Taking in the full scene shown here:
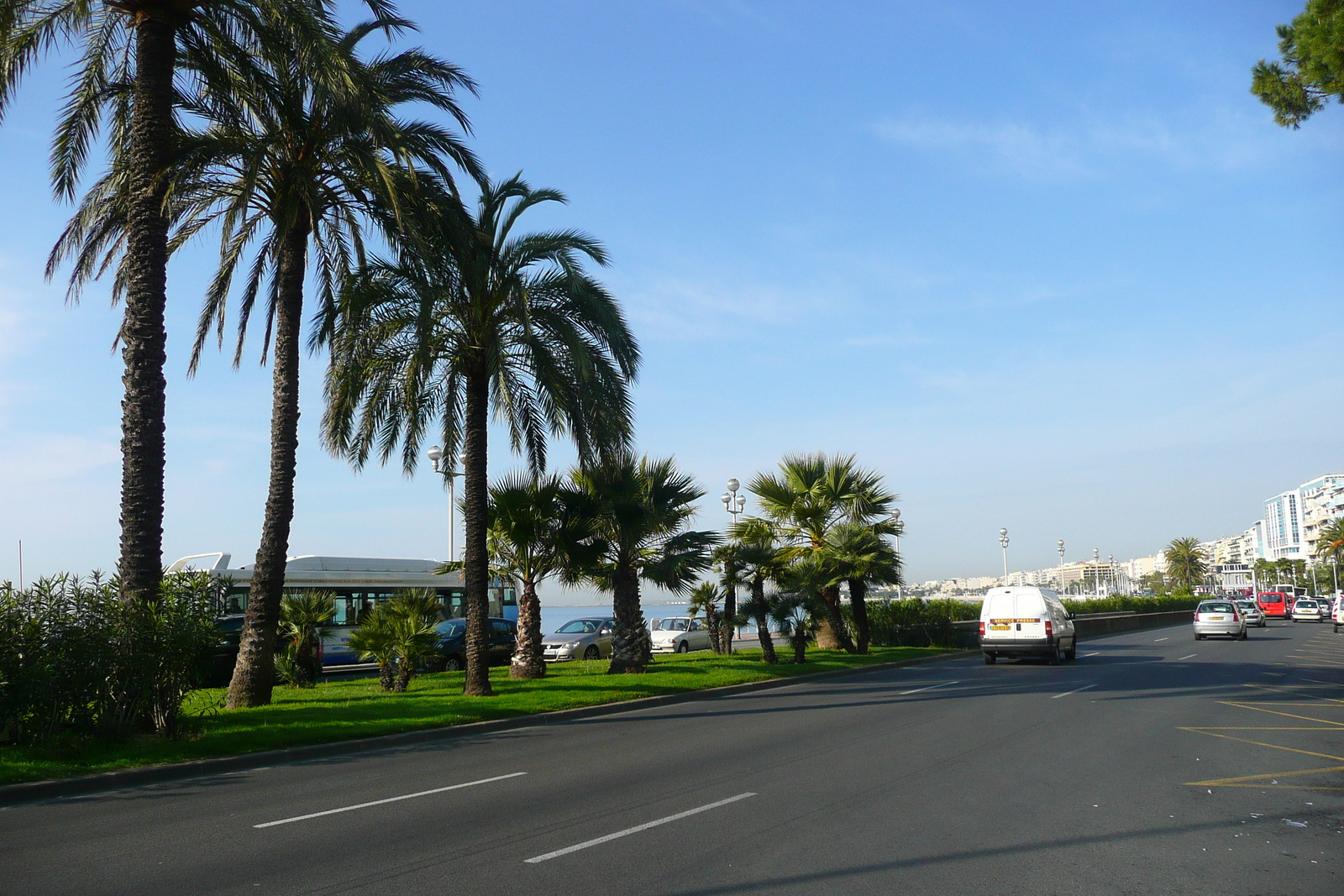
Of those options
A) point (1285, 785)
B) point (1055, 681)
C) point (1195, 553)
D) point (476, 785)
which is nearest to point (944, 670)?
point (1055, 681)

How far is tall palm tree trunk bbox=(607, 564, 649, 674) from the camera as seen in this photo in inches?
891

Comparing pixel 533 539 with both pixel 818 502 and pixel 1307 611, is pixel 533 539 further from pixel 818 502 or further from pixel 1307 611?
pixel 1307 611

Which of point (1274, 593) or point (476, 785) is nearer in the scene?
point (476, 785)

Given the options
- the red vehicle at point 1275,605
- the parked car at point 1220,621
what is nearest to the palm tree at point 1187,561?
the red vehicle at point 1275,605

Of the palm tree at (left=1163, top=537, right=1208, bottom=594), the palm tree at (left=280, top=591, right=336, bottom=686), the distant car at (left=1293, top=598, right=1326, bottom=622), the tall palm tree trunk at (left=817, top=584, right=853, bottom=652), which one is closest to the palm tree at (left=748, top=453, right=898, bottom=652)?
the tall palm tree trunk at (left=817, top=584, right=853, bottom=652)

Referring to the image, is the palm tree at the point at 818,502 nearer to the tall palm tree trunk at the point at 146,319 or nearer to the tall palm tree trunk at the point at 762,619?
the tall palm tree trunk at the point at 762,619

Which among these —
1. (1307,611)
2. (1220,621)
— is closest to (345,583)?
(1220,621)

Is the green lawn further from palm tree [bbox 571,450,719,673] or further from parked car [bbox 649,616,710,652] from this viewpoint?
parked car [bbox 649,616,710,652]

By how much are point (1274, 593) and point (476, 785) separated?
86721 millimetres

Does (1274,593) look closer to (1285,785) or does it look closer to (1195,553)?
(1195,553)

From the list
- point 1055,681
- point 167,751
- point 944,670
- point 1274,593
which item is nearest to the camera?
point 167,751

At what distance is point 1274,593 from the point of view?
78.2 m

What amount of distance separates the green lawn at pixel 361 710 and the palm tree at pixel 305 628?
0.66m

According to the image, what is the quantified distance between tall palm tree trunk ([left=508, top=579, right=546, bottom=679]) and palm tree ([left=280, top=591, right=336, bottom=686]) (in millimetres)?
4402
